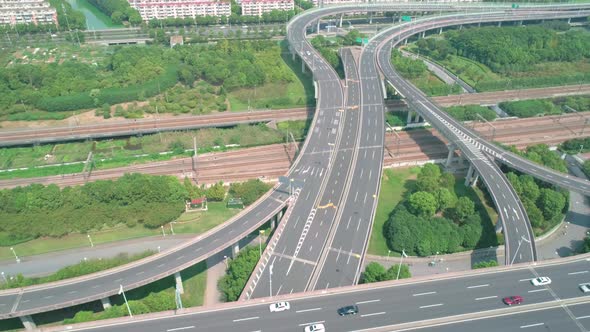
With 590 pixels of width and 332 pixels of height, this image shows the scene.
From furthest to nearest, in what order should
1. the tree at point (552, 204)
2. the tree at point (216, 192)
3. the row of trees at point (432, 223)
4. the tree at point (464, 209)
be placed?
1. the tree at point (216, 192)
2. the tree at point (552, 204)
3. the tree at point (464, 209)
4. the row of trees at point (432, 223)

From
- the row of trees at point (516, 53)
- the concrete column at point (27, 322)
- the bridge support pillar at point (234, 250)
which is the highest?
the row of trees at point (516, 53)

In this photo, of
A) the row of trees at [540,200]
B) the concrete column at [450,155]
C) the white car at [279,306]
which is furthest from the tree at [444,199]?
the white car at [279,306]

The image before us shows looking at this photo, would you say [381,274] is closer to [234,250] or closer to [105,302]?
[234,250]

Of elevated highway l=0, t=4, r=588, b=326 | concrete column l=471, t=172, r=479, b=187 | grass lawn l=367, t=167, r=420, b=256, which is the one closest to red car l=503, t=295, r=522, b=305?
grass lawn l=367, t=167, r=420, b=256

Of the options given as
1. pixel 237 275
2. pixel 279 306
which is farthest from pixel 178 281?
pixel 279 306

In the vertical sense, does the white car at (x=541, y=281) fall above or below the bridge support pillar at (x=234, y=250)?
above

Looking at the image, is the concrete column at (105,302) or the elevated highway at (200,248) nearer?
the elevated highway at (200,248)

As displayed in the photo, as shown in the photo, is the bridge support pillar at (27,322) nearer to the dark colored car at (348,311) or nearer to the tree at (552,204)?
the dark colored car at (348,311)
